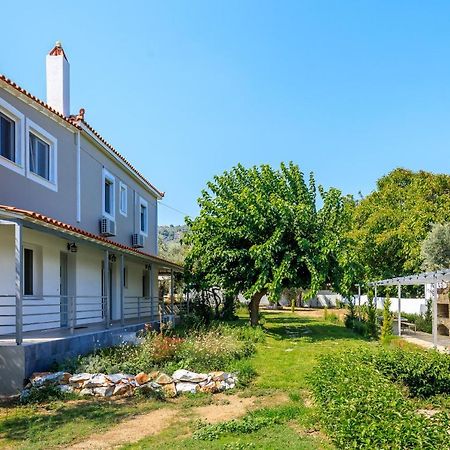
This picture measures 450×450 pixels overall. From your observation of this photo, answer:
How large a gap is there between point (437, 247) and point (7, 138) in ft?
88.3

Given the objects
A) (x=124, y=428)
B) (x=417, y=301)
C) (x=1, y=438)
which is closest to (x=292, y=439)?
(x=124, y=428)

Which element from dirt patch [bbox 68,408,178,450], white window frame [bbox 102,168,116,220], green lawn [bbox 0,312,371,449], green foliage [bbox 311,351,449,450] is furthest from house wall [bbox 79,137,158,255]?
green foliage [bbox 311,351,449,450]

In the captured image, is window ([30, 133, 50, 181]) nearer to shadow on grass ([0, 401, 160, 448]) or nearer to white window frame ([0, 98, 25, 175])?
white window frame ([0, 98, 25, 175])

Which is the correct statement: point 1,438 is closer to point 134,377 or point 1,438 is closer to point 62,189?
point 134,377

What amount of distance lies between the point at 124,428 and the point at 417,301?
1064 inches

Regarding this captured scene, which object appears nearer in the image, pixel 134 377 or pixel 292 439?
pixel 292 439

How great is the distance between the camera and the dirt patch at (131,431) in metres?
6.60

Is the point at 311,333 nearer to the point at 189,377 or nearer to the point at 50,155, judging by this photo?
the point at 189,377

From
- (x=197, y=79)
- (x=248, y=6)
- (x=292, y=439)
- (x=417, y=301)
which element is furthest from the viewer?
(x=417, y=301)

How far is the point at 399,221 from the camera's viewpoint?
36812 mm

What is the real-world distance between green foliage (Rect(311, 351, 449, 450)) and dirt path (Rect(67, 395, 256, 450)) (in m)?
1.73

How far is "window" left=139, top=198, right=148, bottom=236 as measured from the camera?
23.5 metres

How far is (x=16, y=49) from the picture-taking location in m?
11.0

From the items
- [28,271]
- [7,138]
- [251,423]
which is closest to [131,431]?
[251,423]
